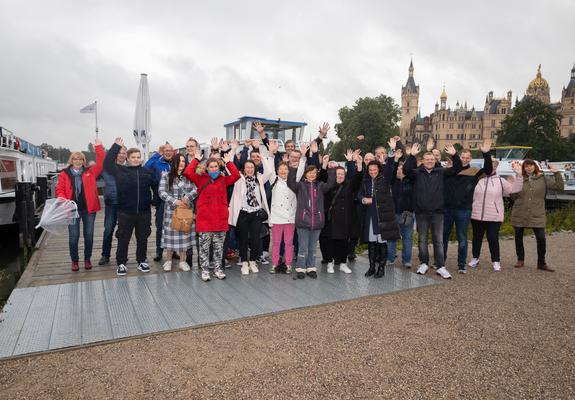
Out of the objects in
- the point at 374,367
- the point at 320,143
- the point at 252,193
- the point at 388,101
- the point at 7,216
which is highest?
the point at 388,101

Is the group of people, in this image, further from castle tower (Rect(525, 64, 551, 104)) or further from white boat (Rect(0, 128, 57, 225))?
castle tower (Rect(525, 64, 551, 104))

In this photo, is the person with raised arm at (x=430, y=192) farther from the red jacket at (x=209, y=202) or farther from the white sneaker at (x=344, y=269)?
the red jacket at (x=209, y=202)

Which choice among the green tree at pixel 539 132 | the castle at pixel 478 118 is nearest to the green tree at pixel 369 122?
the green tree at pixel 539 132

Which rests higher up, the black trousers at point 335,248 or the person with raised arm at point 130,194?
the person with raised arm at point 130,194

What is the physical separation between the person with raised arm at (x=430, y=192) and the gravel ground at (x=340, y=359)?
1.61 m

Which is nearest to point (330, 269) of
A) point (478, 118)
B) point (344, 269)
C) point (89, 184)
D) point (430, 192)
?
point (344, 269)

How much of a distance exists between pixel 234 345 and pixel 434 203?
13.9ft

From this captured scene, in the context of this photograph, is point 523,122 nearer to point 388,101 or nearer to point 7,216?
point 388,101

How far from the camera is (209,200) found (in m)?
5.86

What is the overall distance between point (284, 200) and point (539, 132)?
69.0 m

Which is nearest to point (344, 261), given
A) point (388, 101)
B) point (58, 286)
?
point (58, 286)

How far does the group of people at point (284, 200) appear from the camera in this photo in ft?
19.7

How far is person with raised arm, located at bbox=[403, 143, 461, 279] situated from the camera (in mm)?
6320

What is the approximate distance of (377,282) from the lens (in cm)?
612
